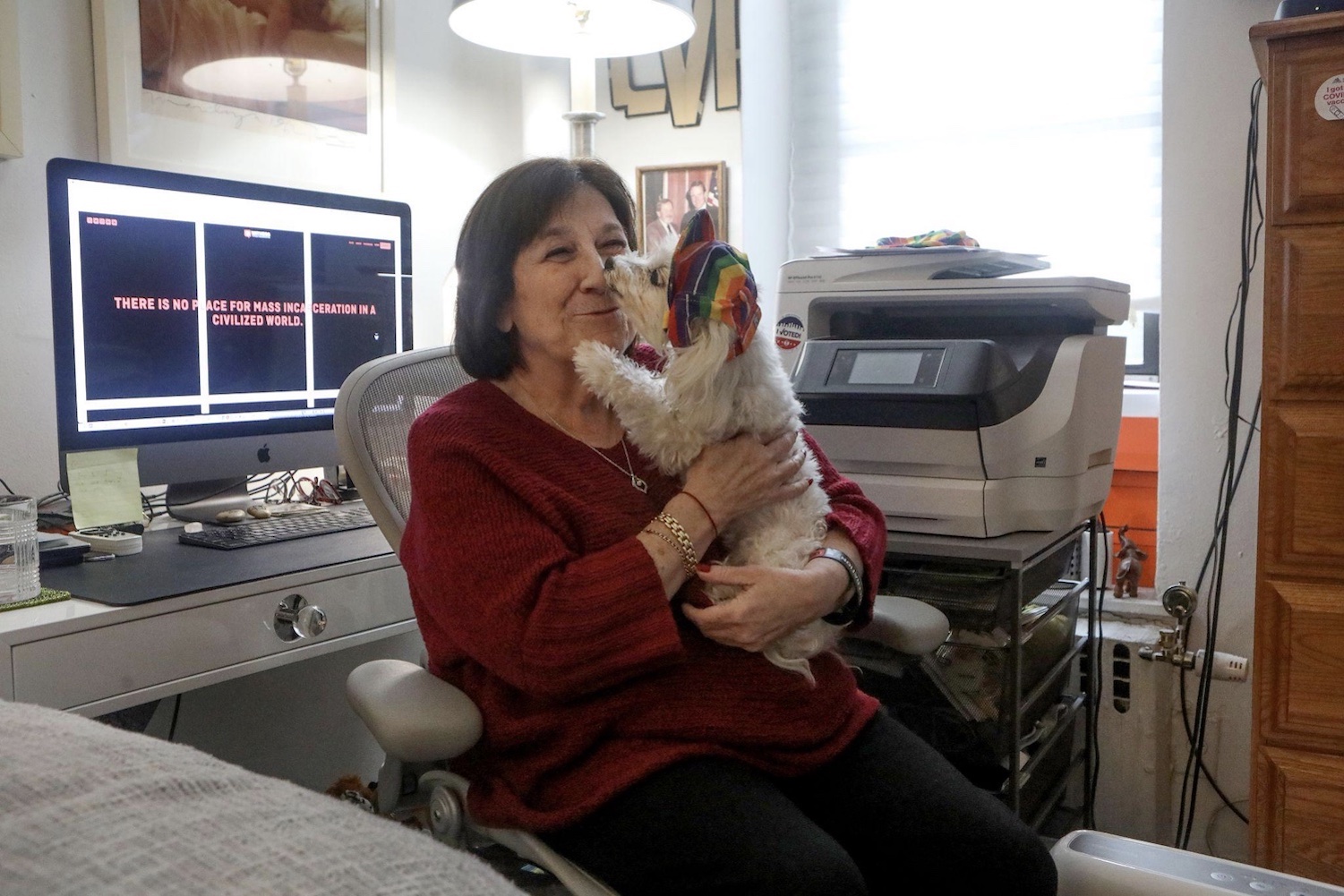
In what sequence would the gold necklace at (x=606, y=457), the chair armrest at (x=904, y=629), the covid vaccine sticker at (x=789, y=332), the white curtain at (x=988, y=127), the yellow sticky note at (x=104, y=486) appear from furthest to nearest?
the white curtain at (x=988, y=127)
the covid vaccine sticker at (x=789, y=332)
the yellow sticky note at (x=104, y=486)
the chair armrest at (x=904, y=629)
the gold necklace at (x=606, y=457)

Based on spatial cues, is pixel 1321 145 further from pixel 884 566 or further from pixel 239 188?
pixel 239 188

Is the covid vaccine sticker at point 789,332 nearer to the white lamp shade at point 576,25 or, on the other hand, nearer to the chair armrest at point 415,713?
the white lamp shade at point 576,25

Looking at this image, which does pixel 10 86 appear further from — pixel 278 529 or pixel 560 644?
pixel 560 644

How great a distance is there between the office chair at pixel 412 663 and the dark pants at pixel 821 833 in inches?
2.5

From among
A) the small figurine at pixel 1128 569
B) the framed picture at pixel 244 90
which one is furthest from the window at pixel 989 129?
the framed picture at pixel 244 90

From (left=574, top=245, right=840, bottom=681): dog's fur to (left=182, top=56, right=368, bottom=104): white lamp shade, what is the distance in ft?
3.86

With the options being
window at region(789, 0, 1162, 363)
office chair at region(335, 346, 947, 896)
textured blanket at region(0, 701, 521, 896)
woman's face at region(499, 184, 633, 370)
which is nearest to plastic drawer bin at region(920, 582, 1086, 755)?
office chair at region(335, 346, 947, 896)

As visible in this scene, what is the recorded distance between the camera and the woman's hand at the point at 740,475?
1.16 m

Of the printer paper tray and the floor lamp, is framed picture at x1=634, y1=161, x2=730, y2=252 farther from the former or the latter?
the printer paper tray

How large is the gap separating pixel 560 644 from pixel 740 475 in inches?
11.2

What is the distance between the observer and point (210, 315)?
A: 166 centimetres

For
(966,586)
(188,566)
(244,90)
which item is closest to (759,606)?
(966,586)

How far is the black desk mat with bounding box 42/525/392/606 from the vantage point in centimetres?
125

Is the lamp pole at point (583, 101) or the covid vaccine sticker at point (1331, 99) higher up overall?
the lamp pole at point (583, 101)
